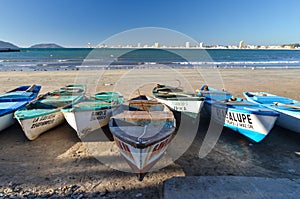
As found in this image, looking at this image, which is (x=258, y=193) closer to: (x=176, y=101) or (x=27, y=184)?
(x=176, y=101)

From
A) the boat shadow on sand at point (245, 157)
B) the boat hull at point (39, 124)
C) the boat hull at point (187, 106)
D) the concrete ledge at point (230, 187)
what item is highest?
the boat hull at point (187, 106)

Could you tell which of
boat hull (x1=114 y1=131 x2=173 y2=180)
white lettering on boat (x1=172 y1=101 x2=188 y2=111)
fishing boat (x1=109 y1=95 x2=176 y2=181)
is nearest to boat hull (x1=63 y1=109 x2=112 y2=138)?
fishing boat (x1=109 y1=95 x2=176 y2=181)

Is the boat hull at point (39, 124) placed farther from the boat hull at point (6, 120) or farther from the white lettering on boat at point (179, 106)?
the white lettering on boat at point (179, 106)

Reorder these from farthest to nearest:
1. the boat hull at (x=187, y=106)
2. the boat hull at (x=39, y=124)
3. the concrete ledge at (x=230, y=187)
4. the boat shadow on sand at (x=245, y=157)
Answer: the boat hull at (x=187, y=106) → the boat hull at (x=39, y=124) → the boat shadow on sand at (x=245, y=157) → the concrete ledge at (x=230, y=187)

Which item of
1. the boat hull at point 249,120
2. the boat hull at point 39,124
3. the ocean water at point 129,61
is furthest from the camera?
the ocean water at point 129,61

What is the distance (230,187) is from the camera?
2.91 m

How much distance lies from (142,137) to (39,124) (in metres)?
2.80

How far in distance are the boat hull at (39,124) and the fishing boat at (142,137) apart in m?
1.76

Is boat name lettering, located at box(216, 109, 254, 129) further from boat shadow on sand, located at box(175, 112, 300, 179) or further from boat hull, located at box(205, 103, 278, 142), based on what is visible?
boat shadow on sand, located at box(175, 112, 300, 179)

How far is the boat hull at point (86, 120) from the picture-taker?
442 centimetres

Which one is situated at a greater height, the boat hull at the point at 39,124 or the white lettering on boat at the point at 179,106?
the white lettering on boat at the point at 179,106

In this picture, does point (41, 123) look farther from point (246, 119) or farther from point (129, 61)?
point (129, 61)

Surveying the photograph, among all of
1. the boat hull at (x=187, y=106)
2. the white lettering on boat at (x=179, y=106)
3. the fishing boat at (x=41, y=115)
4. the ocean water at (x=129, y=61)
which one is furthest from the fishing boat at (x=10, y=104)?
the ocean water at (x=129, y=61)

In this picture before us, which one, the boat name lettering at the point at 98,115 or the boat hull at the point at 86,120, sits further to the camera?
the boat name lettering at the point at 98,115
